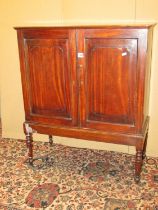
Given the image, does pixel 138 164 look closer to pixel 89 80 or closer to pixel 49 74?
pixel 89 80

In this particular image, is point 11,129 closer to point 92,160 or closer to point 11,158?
point 11,158

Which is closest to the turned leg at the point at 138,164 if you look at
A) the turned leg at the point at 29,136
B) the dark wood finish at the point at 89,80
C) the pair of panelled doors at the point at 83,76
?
the dark wood finish at the point at 89,80

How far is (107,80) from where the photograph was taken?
2.11 metres

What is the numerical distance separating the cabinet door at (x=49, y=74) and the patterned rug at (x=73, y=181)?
0.52 m

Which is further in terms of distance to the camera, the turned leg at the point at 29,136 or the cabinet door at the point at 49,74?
the turned leg at the point at 29,136

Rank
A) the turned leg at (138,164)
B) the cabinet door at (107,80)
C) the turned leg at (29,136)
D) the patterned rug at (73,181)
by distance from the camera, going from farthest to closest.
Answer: the turned leg at (29,136) < the turned leg at (138,164) < the patterned rug at (73,181) < the cabinet door at (107,80)

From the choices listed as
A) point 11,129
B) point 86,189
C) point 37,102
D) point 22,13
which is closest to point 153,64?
point 37,102

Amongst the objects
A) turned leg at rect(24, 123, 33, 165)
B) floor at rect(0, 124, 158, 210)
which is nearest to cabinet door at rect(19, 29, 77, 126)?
turned leg at rect(24, 123, 33, 165)

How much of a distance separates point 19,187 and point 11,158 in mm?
554

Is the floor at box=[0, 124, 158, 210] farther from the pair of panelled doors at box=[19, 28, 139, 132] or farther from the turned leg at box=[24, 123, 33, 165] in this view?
the pair of panelled doors at box=[19, 28, 139, 132]

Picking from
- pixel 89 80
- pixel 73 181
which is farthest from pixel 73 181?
pixel 89 80

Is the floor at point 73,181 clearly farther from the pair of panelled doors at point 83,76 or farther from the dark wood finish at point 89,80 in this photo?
the pair of panelled doors at point 83,76

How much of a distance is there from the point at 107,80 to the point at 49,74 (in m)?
0.50

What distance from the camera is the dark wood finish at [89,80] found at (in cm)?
201
